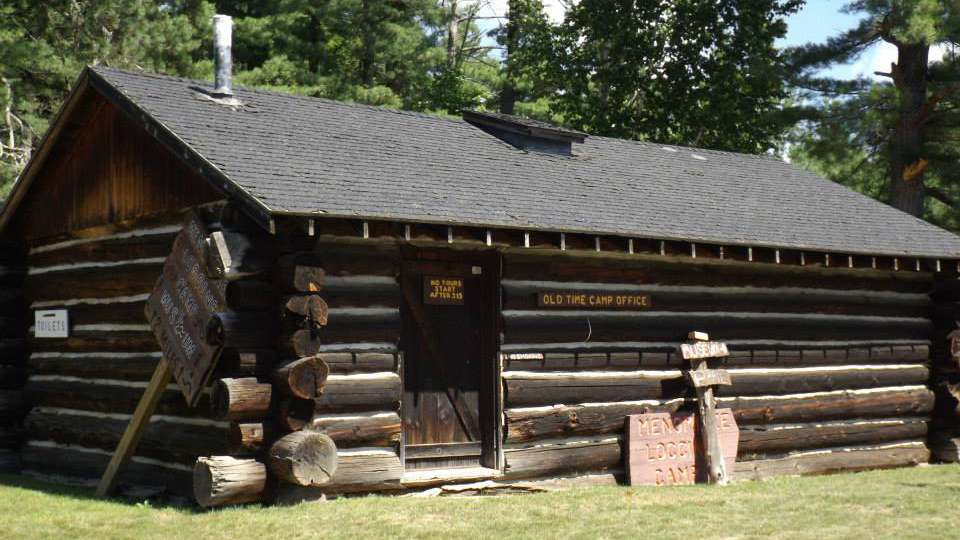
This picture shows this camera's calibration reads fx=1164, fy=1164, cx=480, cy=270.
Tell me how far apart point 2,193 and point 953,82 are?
64.6 ft

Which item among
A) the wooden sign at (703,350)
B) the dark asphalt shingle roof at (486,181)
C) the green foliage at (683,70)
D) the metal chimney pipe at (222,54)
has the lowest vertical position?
the wooden sign at (703,350)

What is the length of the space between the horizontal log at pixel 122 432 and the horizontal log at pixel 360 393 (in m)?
1.05

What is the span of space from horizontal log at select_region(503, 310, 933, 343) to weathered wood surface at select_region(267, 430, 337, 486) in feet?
8.90

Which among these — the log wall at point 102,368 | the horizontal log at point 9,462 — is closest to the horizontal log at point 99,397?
the log wall at point 102,368

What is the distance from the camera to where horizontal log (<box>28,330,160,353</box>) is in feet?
41.4

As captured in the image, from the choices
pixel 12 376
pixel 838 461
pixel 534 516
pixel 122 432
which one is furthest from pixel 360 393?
pixel 838 461

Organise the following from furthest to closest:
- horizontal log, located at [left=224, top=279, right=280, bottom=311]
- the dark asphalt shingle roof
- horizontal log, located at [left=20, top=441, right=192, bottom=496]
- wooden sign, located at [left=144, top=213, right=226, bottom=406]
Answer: horizontal log, located at [left=20, top=441, right=192, bottom=496]
the dark asphalt shingle roof
wooden sign, located at [left=144, top=213, right=226, bottom=406]
horizontal log, located at [left=224, top=279, right=280, bottom=311]

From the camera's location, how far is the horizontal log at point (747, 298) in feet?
41.3

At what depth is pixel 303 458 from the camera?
10.2 m

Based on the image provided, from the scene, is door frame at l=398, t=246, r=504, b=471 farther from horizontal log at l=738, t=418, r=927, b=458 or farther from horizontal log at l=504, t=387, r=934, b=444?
horizontal log at l=738, t=418, r=927, b=458

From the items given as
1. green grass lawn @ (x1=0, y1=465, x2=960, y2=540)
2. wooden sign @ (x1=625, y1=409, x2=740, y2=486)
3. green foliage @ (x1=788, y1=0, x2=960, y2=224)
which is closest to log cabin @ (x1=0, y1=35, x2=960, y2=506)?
wooden sign @ (x1=625, y1=409, x2=740, y2=486)

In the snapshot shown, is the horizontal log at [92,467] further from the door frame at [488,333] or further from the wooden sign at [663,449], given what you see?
the wooden sign at [663,449]

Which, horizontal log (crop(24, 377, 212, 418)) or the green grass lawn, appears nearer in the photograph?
the green grass lawn

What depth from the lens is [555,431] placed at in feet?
41.4
